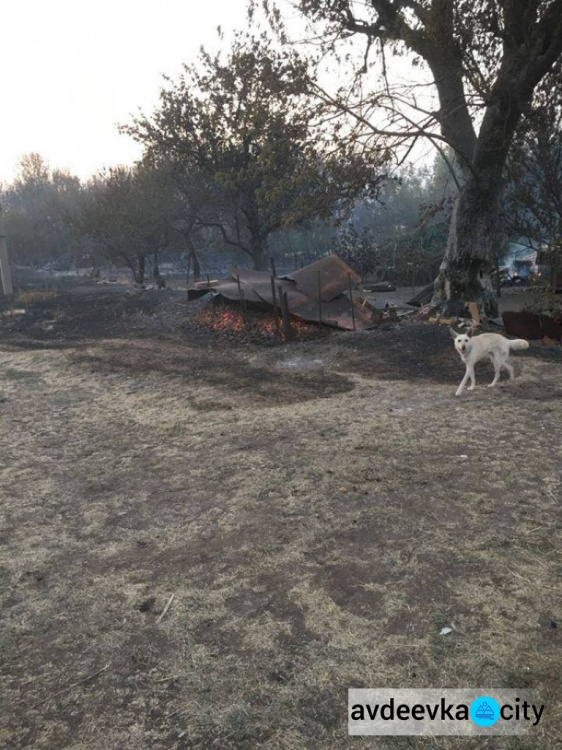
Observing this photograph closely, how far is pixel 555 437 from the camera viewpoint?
620 centimetres

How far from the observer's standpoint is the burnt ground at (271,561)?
2.82 metres

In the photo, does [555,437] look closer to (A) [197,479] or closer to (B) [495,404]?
(B) [495,404]

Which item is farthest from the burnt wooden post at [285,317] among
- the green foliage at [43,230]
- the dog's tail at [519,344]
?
the green foliage at [43,230]

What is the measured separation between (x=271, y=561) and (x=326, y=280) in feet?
38.7

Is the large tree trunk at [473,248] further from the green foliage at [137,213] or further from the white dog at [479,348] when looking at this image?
the green foliage at [137,213]

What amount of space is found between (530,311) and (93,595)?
37.6ft

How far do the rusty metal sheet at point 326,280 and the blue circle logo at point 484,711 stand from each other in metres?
12.7

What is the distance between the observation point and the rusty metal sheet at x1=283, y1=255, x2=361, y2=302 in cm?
Answer: 1494

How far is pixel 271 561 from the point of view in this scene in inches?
161

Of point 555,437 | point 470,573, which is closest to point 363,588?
point 470,573

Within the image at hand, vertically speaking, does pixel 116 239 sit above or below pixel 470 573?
above

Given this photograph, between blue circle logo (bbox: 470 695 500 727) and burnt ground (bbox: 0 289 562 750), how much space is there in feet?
0.34

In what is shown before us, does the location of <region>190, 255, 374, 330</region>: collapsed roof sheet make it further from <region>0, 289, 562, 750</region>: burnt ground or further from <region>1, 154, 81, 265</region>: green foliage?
<region>1, 154, 81, 265</region>: green foliage

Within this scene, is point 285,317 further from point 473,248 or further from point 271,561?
point 271,561
